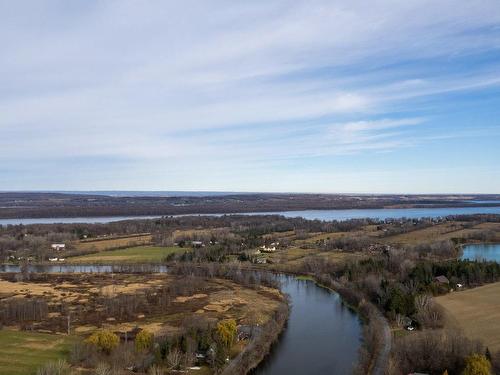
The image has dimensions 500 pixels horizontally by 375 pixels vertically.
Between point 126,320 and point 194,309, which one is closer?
point 126,320

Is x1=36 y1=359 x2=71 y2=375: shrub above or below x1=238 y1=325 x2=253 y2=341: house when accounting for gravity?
above

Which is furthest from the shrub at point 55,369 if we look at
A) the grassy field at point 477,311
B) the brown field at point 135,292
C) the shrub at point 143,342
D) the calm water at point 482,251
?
the calm water at point 482,251

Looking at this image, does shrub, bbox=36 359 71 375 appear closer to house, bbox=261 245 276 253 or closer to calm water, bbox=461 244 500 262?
house, bbox=261 245 276 253

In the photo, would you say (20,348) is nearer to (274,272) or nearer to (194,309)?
(194,309)

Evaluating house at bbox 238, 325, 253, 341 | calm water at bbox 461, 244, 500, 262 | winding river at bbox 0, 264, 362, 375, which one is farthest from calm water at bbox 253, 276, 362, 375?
calm water at bbox 461, 244, 500, 262

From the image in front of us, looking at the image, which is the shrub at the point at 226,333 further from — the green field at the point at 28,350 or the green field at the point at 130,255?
the green field at the point at 130,255

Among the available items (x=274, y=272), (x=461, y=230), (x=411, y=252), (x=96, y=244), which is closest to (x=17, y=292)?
(x=274, y=272)
